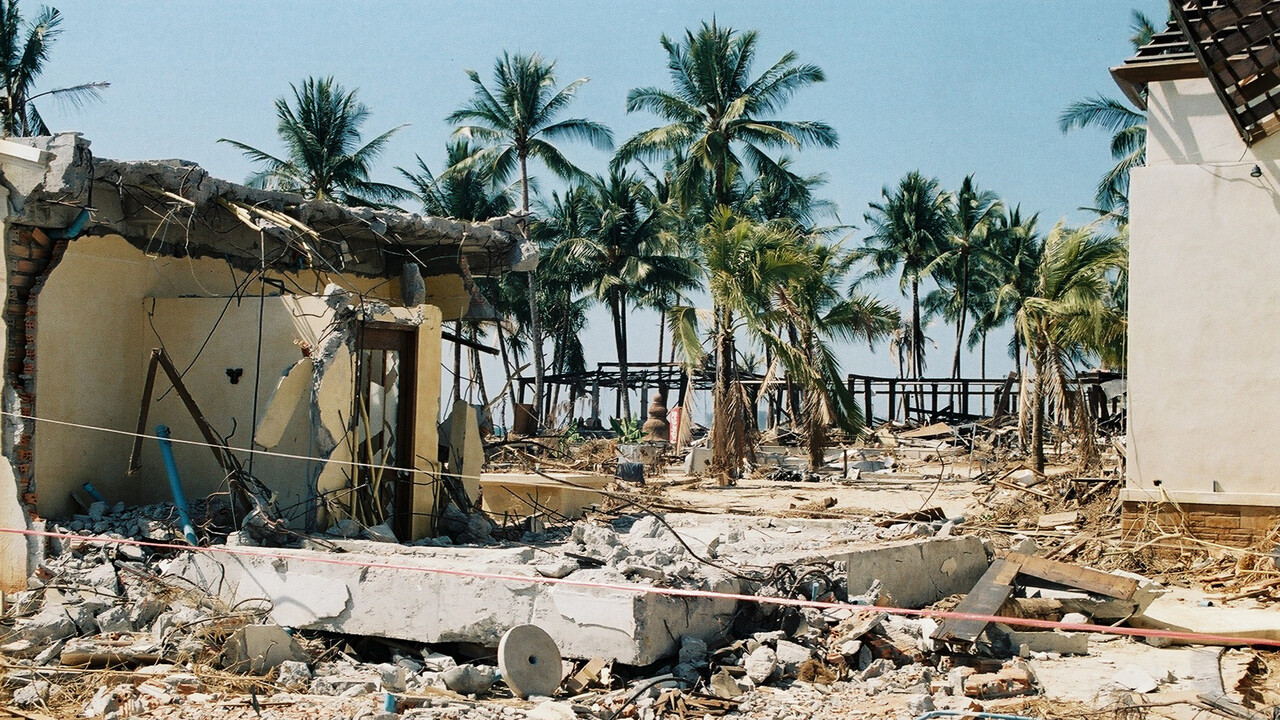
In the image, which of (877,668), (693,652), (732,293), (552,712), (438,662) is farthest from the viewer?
(732,293)

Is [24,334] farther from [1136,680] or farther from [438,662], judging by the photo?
[1136,680]

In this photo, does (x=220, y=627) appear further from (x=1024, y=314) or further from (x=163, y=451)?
(x=1024, y=314)

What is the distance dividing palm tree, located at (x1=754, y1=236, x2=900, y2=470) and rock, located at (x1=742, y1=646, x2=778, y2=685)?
48.0 feet

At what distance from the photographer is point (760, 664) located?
7.57 metres

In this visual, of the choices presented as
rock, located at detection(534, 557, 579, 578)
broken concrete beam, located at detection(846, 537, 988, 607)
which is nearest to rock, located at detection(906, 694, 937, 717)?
broken concrete beam, located at detection(846, 537, 988, 607)

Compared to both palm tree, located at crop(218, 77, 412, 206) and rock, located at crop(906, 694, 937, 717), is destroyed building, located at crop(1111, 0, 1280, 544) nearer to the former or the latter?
rock, located at crop(906, 694, 937, 717)

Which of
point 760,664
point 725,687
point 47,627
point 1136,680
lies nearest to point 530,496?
point 47,627

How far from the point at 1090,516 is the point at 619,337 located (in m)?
31.5

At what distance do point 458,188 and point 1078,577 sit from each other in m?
33.3

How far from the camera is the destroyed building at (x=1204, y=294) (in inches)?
489

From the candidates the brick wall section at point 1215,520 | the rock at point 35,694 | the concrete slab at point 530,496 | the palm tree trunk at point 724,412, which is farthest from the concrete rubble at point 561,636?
the palm tree trunk at point 724,412

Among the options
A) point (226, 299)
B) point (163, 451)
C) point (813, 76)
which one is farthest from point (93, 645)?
point (813, 76)

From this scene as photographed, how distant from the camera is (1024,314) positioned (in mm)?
21141

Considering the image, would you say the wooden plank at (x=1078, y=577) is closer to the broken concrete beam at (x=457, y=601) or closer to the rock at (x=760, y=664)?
the broken concrete beam at (x=457, y=601)
